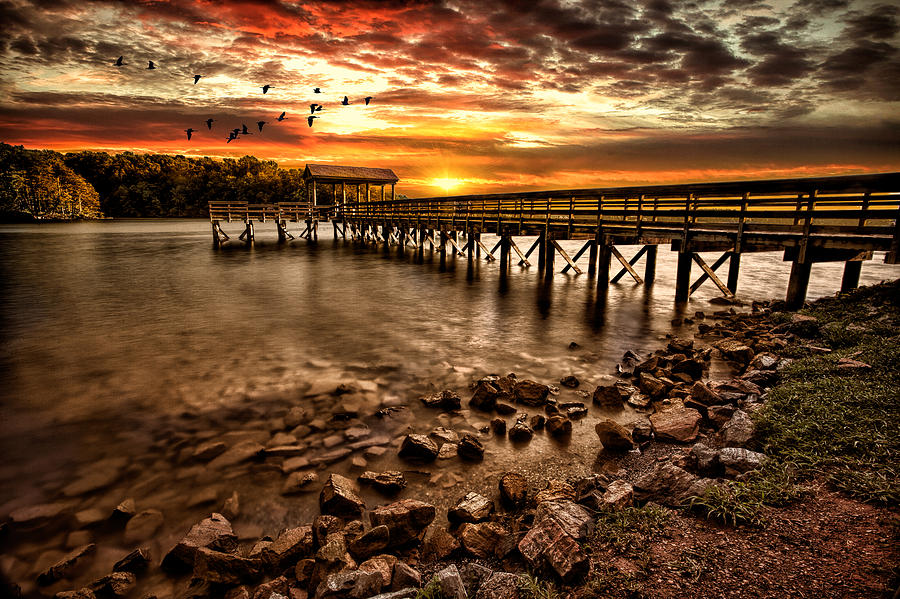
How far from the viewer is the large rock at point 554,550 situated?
2600 mm

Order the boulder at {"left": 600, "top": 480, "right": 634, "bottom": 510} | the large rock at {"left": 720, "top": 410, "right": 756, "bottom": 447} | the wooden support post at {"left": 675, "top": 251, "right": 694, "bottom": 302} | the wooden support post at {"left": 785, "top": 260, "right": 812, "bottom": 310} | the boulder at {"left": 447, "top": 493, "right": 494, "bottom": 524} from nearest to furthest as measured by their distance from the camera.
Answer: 1. the boulder at {"left": 600, "top": 480, "right": 634, "bottom": 510}
2. the boulder at {"left": 447, "top": 493, "right": 494, "bottom": 524}
3. the large rock at {"left": 720, "top": 410, "right": 756, "bottom": 447}
4. the wooden support post at {"left": 785, "top": 260, "right": 812, "bottom": 310}
5. the wooden support post at {"left": 675, "top": 251, "right": 694, "bottom": 302}

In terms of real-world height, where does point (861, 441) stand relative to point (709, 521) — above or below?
above

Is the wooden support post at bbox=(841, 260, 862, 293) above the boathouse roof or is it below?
below

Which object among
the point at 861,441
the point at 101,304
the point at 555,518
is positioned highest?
the point at 861,441

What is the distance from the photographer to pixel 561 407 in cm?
623

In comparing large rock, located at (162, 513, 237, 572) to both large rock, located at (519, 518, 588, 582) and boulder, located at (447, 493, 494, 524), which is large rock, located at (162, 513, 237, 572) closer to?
boulder, located at (447, 493, 494, 524)

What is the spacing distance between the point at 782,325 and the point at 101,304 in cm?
1989

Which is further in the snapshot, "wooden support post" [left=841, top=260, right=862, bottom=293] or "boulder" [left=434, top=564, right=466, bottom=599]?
"wooden support post" [left=841, top=260, right=862, bottom=293]

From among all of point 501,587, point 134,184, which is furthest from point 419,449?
point 134,184

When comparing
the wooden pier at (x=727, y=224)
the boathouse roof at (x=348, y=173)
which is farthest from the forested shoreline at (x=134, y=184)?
the wooden pier at (x=727, y=224)

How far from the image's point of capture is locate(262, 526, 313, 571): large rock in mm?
3539

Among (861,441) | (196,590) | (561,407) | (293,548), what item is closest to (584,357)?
(561,407)

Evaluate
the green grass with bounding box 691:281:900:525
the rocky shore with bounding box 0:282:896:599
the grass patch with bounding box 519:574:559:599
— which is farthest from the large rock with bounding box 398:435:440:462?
the green grass with bounding box 691:281:900:525

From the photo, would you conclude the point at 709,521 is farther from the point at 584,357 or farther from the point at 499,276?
the point at 499,276
